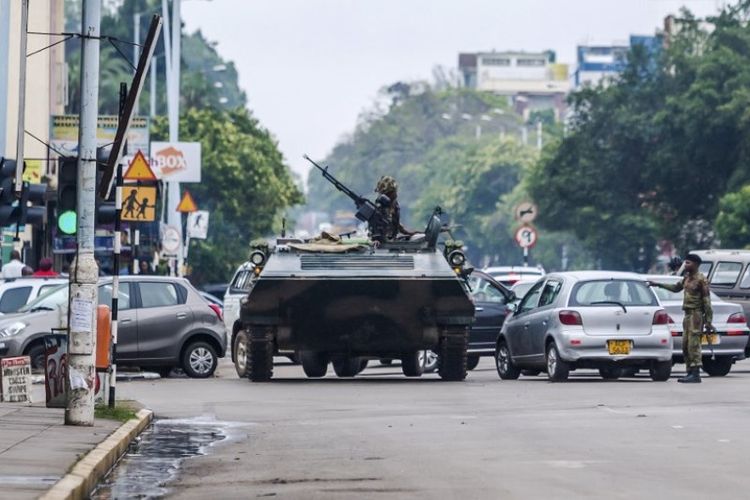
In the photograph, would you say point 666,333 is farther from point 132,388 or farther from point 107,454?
point 107,454

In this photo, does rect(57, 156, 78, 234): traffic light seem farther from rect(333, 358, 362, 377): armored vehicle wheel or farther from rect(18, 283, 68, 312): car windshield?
rect(333, 358, 362, 377): armored vehicle wheel

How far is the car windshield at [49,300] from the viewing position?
97.7ft

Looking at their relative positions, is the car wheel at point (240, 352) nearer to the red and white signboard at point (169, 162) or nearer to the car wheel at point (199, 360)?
the car wheel at point (199, 360)

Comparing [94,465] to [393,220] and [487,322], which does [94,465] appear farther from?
[487,322]

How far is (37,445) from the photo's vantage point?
1580 cm

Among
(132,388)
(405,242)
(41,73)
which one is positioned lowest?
(132,388)

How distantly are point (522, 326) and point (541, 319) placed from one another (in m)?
0.80

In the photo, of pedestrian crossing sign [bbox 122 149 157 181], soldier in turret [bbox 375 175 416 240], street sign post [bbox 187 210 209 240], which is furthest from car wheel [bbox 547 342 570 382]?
street sign post [bbox 187 210 209 240]

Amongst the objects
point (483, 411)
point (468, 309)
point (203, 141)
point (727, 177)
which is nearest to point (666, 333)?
point (468, 309)

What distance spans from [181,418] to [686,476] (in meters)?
7.92

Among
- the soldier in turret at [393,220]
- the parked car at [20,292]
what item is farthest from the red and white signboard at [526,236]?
the soldier in turret at [393,220]

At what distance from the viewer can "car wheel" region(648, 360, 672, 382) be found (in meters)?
27.3

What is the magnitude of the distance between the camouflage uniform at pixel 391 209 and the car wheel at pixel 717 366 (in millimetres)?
5006

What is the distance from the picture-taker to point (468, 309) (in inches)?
1069
